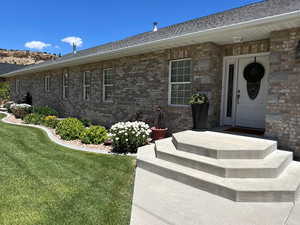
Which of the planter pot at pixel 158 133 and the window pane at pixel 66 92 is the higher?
the window pane at pixel 66 92

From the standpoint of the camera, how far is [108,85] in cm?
906

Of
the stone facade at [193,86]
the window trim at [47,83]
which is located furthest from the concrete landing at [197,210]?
the window trim at [47,83]

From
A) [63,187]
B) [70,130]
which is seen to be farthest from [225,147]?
[70,130]

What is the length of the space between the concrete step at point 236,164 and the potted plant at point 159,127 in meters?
2.14

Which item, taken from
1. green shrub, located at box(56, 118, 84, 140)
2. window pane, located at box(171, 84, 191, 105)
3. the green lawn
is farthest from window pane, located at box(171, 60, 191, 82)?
green shrub, located at box(56, 118, 84, 140)

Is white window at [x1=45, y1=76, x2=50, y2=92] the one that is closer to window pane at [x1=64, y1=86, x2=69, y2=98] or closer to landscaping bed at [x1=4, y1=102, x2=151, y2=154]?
window pane at [x1=64, y1=86, x2=69, y2=98]

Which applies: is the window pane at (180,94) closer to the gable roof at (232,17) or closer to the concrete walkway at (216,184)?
the gable roof at (232,17)

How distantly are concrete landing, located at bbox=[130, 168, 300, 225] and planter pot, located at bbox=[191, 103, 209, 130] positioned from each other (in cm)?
263

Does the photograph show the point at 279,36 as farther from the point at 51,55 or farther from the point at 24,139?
the point at 51,55

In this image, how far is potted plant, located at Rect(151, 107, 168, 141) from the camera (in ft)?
20.5

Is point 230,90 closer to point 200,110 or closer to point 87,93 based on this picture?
point 200,110

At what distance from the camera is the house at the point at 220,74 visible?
4.43m

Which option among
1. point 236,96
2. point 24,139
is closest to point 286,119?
point 236,96

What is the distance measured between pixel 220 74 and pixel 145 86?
2.68 meters
